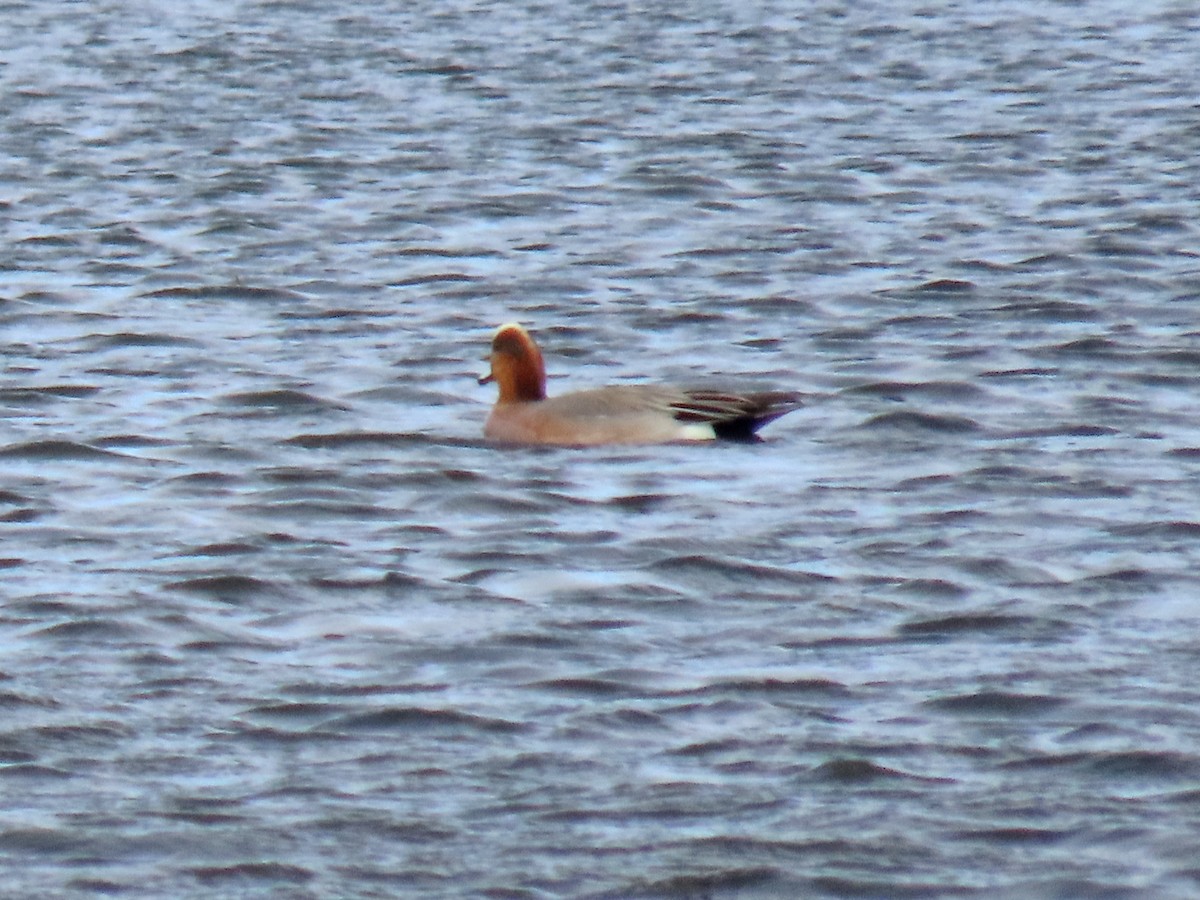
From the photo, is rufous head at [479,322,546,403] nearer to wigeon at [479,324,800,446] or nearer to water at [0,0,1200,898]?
wigeon at [479,324,800,446]

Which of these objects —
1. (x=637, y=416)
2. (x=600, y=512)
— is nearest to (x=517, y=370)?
(x=637, y=416)

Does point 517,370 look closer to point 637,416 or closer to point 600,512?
point 637,416

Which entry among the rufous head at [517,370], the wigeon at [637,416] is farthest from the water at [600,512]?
the rufous head at [517,370]

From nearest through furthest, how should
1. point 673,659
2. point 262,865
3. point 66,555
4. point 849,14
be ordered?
point 262,865 → point 673,659 → point 66,555 → point 849,14

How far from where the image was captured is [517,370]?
12.2 metres

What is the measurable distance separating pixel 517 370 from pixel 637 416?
74cm

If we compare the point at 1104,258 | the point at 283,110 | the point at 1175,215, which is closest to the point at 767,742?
the point at 1104,258

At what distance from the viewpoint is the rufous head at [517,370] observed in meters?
12.2

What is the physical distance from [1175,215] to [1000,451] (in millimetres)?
6977

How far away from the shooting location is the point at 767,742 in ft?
24.7

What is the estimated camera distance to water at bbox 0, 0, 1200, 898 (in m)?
6.88

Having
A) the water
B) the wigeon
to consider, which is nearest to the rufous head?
the wigeon

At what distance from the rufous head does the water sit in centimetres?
42

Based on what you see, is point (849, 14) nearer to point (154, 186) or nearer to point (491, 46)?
point (491, 46)
